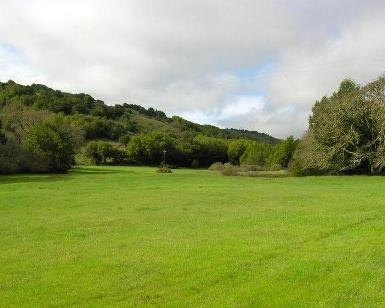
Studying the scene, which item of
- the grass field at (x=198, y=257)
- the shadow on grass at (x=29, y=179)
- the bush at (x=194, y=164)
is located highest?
the bush at (x=194, y=164)

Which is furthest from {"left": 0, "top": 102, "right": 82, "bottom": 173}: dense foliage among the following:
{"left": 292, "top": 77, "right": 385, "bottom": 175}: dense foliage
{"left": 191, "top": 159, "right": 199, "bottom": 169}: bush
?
{"left": 191, "top": 159, "right": 199, "bottom": 169}: bush

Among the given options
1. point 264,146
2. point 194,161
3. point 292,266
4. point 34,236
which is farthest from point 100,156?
point 292,266

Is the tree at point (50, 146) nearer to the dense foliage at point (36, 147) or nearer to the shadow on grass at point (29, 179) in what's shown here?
the dense foliage at point (36, 147)

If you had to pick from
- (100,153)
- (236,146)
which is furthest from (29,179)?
(236,146)

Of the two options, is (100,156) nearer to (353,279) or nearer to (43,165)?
(43,165)

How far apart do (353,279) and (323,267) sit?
41.3 inches

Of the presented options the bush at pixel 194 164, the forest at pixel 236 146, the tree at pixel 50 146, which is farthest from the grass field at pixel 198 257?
the bush at pixel 194 164

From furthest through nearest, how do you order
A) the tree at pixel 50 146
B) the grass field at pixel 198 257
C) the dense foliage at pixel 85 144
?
the tree at pixel 50 146 → the dense foliage at pixel 85 144 → the grass field at pixel 198 257

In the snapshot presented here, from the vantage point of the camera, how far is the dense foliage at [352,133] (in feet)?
187

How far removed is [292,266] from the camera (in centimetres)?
1193

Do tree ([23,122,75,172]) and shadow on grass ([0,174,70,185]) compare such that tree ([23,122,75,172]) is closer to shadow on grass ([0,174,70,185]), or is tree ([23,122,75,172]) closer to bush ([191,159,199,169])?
shadow on grass ([0,174,70,185])

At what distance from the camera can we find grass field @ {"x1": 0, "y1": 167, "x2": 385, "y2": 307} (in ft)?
33.2

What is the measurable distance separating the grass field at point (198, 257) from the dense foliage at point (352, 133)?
113 feet

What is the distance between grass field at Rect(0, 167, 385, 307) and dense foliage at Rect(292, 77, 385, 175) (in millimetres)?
34382
